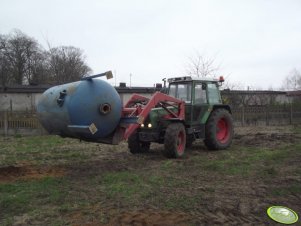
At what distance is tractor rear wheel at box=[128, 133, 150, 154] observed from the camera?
36.3 feet

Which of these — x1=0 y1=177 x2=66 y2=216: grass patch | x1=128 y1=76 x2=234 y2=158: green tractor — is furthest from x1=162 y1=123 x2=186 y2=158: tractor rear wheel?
x1=0 y1=177 x2=66 y2=216: grass patch

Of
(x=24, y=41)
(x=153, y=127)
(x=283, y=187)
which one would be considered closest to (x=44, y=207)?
(x=283, y=187)

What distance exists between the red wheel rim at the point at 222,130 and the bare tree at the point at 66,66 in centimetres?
2949

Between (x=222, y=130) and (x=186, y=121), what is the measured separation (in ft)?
6.79

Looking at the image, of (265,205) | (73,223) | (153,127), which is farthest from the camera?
(153,127)

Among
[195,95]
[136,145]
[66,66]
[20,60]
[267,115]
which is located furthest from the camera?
[20,60]

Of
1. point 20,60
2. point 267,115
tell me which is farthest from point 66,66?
point 267,115

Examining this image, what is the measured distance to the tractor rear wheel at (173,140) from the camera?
390 inches

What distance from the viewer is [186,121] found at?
11039mm

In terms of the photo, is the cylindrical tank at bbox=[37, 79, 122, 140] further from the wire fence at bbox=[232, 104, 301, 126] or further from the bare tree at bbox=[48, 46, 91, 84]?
the bare tree at bbox=[48, 46, 91, 84]

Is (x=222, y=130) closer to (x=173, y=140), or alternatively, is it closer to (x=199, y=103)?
(x=199, y=103)

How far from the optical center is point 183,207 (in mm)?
5812

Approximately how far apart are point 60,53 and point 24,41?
18.1 ft

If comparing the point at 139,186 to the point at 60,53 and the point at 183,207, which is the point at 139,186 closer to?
the point at 183,207
